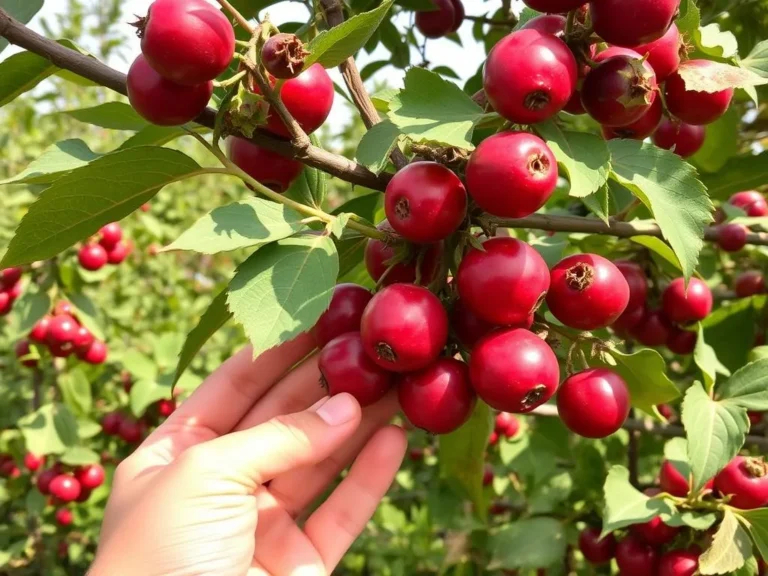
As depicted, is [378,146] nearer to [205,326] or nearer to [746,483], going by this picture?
[205,326]

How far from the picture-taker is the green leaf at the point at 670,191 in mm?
995

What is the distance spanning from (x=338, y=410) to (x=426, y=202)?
410 millimetres

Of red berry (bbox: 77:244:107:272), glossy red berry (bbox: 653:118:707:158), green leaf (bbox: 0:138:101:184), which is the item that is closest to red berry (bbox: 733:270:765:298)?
glossy red berry (bbox: 653:118:707:158)

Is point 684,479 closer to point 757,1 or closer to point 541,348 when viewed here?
point 541,348

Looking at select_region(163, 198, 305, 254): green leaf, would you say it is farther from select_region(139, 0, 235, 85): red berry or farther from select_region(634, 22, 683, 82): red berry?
select_region(634, 22, 683, 82): red berry

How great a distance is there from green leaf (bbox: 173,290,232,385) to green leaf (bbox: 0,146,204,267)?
0.22 meters

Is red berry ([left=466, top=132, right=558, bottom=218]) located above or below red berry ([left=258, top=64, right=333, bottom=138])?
below

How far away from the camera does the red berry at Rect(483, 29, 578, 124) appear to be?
0.92m

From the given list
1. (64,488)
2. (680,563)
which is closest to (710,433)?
(680,563)

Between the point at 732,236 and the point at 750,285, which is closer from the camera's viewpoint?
the point at 732,236

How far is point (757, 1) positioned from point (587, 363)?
4.38 ft

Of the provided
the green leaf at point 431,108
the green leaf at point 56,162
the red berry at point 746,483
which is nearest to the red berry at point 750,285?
the red berry at point 746,483

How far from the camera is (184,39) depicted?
36.7 inches

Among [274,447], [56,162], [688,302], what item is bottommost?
[688,302]
